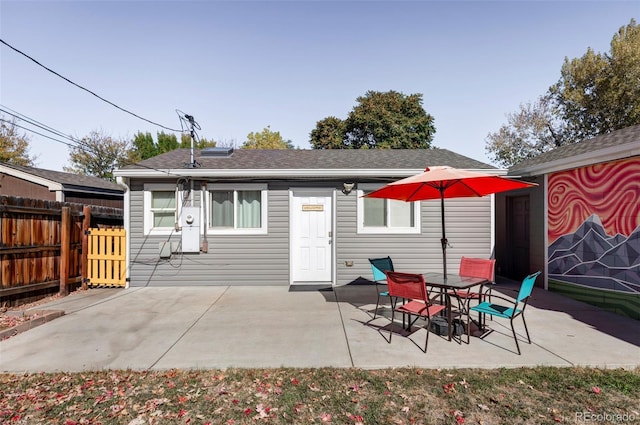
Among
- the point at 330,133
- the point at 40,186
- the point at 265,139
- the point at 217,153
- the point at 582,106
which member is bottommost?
the point at 40,186

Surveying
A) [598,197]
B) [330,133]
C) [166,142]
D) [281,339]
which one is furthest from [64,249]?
[330,133]

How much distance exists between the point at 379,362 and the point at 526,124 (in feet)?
82.2

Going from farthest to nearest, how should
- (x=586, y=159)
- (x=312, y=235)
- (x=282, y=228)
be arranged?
(x=312, y=235)
(x=282, y=228)
(x=586, y=159)

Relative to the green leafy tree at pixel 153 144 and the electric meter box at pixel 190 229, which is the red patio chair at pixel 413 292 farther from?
the green leafy tree at pixel 153 144

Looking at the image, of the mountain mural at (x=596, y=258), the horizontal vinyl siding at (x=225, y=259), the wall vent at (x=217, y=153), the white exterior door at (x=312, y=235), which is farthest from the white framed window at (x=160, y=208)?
the mountain mural at (x=596, y=258)

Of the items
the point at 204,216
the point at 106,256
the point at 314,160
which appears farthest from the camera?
the point at 314,160

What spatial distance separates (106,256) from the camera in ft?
24.4

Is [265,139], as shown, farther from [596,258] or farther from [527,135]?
[596,258]

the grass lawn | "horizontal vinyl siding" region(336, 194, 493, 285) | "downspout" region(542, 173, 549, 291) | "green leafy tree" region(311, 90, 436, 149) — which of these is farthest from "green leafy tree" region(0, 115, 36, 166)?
"downspout" region(542, 173, 549, 291)

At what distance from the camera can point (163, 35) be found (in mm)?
7703

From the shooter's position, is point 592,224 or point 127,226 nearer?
point 592,224

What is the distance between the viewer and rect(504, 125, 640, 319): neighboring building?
5.23 m

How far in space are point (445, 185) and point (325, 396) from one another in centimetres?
337

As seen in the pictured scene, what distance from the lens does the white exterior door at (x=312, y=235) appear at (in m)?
7.73
